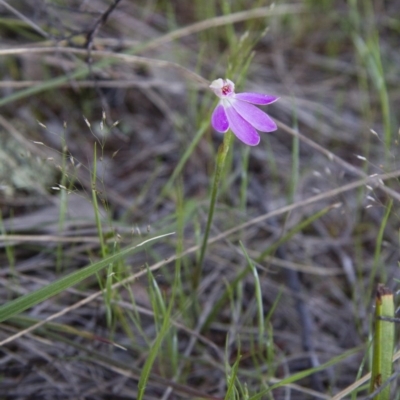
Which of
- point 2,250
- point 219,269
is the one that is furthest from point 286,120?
point 2,250

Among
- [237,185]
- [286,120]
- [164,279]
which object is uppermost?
[286,120]

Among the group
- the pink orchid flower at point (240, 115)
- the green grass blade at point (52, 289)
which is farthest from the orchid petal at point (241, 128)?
the green grass blade at point (52, 289)

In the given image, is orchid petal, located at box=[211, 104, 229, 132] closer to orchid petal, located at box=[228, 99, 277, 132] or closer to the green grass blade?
orchid petal, located at box=[228, 99, 277, 132]

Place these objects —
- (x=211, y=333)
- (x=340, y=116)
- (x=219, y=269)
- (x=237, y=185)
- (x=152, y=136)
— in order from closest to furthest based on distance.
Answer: (x=211, y=333) < (x=219, y=269) < (x=237, y=185) < (x=152, y=136) < (x=340, y=116)

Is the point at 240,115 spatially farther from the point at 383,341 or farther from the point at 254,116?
the point at 383,341

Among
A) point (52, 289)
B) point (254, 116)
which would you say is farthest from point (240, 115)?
point (52, 289)

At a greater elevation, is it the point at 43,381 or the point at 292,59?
the point at 292,59

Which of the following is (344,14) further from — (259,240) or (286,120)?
(259,240)
